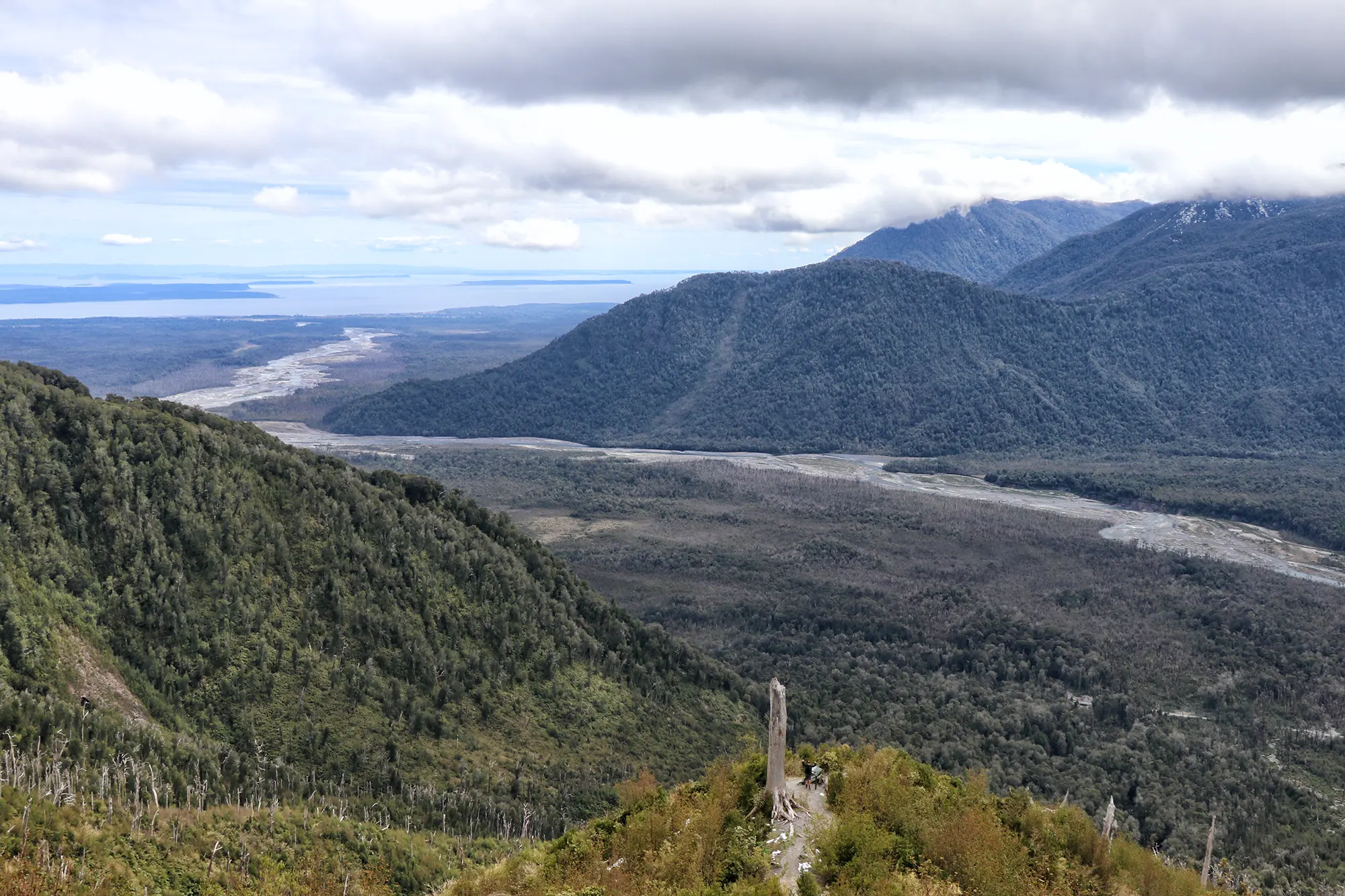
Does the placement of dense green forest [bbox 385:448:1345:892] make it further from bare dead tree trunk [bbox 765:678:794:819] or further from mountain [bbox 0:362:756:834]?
bare dead tree trunk [bbox 765:678:794:819]

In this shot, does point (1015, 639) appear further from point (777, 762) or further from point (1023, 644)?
point (777, 762)

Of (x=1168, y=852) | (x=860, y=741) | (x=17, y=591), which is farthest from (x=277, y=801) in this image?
(x=1168, y=852)

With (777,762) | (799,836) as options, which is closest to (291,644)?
(777,762)

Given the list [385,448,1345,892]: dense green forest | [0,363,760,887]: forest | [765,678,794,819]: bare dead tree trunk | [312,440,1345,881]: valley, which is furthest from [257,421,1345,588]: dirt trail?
[765,678,794,819]: bare dead tree trunk

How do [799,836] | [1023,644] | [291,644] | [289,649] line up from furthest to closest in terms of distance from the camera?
1. [1023,644]
2. [291,644]
3. [289,649]
4. [799,836]

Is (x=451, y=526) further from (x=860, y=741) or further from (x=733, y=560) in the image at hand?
(x=733, y=560)

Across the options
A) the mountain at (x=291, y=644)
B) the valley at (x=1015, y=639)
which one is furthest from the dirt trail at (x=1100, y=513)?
the mountain at (x=291, y=644)
